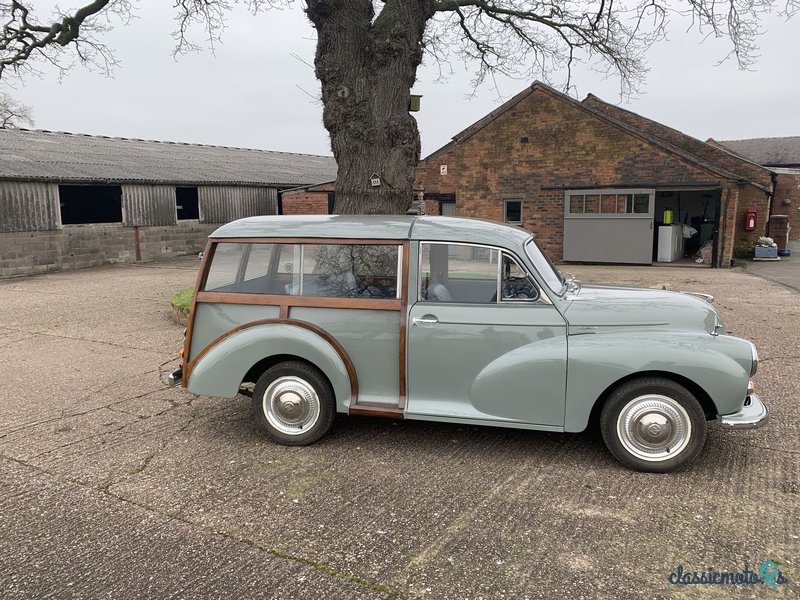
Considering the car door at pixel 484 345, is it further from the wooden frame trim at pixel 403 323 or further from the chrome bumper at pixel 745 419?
the chrome bumper at pixel 745 419

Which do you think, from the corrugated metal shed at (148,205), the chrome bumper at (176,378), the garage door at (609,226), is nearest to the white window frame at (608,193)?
the garage door at (609,226)

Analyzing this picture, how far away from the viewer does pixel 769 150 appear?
40125 mm

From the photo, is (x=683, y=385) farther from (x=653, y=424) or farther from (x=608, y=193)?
(x=608, y=193)

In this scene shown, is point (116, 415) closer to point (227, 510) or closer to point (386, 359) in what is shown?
point (227, 510)

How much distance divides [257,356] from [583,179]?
1576 cm

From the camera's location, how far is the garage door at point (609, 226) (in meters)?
17.3

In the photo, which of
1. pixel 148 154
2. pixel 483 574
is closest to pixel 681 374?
pixel 483 574

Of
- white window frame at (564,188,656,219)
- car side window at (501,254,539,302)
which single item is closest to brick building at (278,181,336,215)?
white window frame at (564,188,656,219)

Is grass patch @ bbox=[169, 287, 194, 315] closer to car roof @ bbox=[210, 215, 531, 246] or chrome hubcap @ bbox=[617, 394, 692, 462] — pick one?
car roof @ bbox=[210, 215, 531, 246]

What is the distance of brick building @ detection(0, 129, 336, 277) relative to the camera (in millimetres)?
16859

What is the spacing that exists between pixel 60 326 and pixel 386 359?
7.13 m

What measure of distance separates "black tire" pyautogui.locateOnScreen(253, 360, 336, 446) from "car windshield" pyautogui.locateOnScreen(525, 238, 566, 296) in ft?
5.73

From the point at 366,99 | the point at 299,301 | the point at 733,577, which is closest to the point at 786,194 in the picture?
the point at 366,99

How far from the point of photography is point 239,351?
4.30 m
